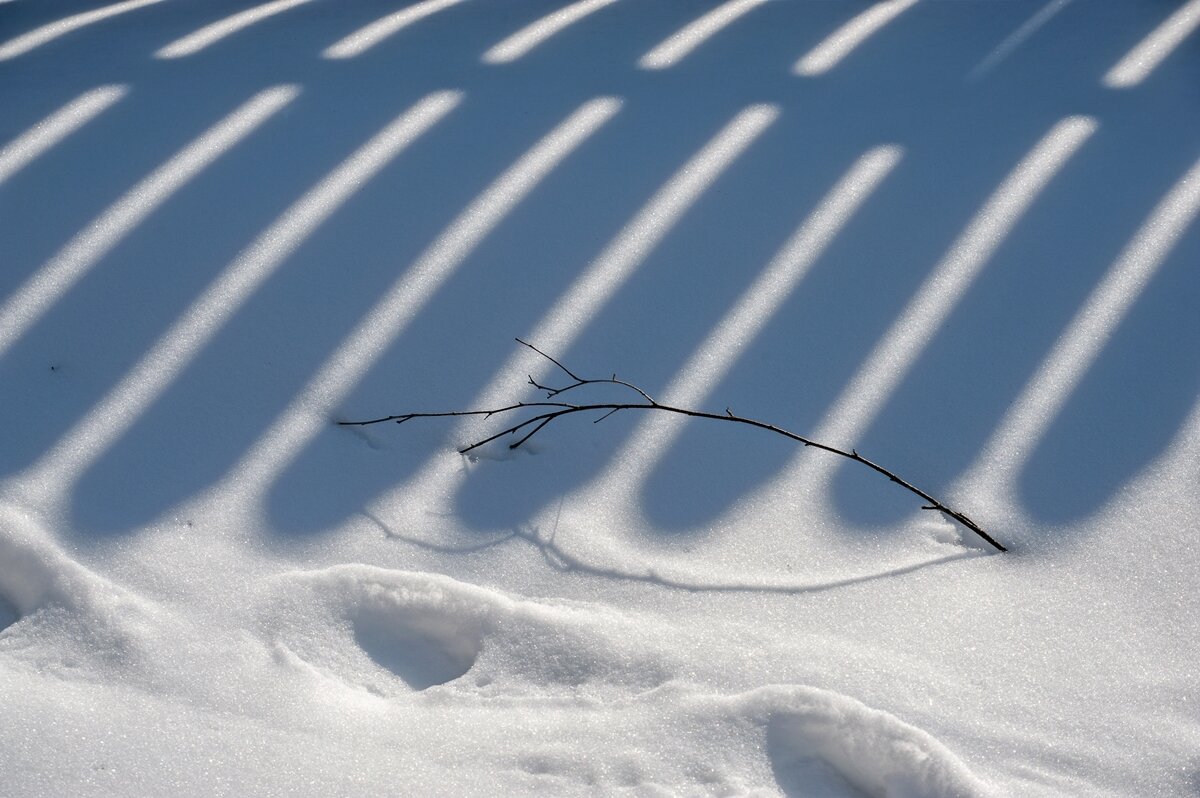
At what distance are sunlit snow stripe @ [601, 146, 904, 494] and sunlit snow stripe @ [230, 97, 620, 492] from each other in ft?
1.47

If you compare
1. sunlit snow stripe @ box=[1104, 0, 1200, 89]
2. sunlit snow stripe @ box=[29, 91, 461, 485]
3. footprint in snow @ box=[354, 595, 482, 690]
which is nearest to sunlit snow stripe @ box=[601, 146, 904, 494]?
Answer: footprint in snow @ box=[354, 595, 482, 690]

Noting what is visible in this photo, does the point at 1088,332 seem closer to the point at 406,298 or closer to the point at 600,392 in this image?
the point at 600,392

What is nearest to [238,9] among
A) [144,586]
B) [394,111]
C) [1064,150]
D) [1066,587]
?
[394,111]

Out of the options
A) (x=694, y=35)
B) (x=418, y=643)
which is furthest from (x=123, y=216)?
(x=694, y=35)

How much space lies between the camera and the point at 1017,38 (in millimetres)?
2301

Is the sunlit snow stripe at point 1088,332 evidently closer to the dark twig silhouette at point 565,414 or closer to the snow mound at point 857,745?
the dark twig silhouette at point 565,414

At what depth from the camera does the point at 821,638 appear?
128 cm

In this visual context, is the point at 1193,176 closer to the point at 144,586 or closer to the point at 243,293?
the point at 243,293

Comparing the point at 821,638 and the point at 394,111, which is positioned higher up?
the point at 394,111

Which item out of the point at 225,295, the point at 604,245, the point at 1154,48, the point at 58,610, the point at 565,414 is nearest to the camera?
the point at 58,610

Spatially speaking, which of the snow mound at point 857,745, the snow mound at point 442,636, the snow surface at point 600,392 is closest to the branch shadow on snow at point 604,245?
the snow surface at point 600,392

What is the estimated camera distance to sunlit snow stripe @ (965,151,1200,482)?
5.10 feet

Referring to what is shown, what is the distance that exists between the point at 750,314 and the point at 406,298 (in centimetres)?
58

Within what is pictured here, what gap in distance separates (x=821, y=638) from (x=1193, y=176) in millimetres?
1283
